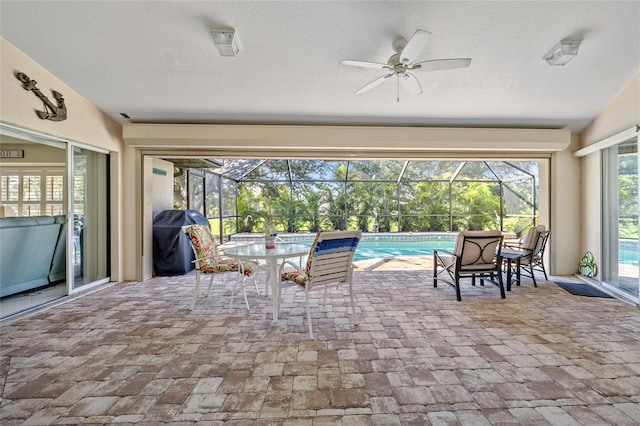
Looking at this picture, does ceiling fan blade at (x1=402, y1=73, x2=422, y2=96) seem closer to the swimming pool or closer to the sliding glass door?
the sliding glass door

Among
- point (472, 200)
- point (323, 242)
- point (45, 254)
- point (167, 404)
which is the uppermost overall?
point (472, 200)

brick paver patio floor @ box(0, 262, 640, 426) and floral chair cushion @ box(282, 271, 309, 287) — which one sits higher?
floral chair cushion @ box(282, 271, 309, 287)

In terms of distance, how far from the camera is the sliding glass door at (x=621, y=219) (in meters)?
3.69

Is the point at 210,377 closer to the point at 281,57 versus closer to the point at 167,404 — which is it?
the point at 167,404

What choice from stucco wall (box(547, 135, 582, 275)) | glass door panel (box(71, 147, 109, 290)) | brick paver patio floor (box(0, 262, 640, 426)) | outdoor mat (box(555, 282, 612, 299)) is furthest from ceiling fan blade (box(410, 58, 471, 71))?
glass door panel (box(71, 147, 109, 290))

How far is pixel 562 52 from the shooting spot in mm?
2875

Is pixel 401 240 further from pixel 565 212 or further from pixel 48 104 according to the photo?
pixel 48 104

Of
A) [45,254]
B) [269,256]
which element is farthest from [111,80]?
[269,256]

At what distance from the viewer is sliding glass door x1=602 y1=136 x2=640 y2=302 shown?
3693mm

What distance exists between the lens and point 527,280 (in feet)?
15.0

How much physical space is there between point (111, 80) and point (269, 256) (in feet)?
9.65

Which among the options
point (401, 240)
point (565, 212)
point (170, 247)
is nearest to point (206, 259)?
point (170, 247)

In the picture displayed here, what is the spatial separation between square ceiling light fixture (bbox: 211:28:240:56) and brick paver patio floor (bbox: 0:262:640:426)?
8.97 feet

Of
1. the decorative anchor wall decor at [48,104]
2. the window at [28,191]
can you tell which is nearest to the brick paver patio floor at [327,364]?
the decorative anchor wall decor at [48,104]
